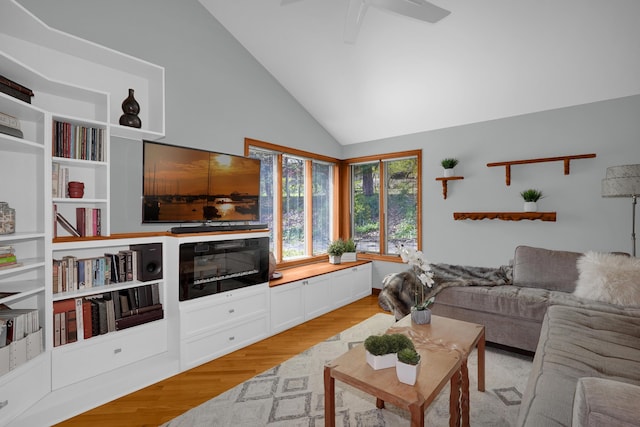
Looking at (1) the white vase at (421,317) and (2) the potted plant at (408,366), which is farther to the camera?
(1) the white vase at (421,317)

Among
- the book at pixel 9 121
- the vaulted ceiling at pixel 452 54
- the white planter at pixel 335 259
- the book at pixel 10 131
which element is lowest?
the white planter at pixel 335 259

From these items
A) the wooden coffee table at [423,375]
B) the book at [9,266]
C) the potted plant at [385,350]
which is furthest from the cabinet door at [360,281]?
the book at [9,266]

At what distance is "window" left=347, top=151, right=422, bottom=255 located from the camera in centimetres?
440

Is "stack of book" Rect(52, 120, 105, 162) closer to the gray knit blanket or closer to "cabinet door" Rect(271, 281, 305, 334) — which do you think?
"cabinet door" Rect(271, 281, 305, 334)

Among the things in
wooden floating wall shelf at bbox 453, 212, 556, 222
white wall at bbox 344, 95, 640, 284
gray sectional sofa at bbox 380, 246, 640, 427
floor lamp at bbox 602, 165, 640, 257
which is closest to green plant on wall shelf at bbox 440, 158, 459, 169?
white wall at bbox 344, 95, 640, 284

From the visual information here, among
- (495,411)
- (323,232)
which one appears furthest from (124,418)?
(323,232)

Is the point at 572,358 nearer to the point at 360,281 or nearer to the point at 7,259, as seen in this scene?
the point at 360,281

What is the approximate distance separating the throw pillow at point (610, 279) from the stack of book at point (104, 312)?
3.63 m

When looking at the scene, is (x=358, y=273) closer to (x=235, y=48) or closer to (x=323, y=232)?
(x=323, y=232)


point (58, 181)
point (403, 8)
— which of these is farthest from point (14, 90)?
point (403, 8)

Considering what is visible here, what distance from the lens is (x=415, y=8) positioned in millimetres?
1931

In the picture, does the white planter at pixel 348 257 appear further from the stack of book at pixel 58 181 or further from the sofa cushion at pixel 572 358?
the stack of book at pixel 58 181

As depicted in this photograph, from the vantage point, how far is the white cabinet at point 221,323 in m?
2.40

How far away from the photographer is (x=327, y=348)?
9.12 ft
